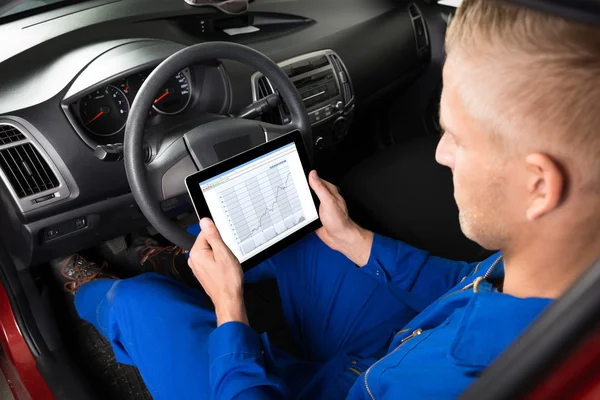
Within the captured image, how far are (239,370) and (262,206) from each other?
367mm

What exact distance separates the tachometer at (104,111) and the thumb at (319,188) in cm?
49

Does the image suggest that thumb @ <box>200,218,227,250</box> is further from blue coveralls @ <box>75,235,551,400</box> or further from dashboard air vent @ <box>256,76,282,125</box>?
dashboard air vent @ <box>256,76,282,125</box>

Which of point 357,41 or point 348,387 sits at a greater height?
point 357,41

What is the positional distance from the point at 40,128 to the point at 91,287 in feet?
1.36

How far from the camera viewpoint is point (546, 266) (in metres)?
0.64

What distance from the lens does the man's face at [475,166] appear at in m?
0.63

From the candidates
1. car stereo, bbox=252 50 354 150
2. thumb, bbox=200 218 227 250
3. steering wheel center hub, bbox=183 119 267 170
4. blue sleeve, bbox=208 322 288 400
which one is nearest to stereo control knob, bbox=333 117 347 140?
car stereo, bbox=252 50 354 150

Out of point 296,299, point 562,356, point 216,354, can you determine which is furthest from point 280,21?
point 562,356

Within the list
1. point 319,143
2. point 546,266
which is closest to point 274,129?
point 319,143

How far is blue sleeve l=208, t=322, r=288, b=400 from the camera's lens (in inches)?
33.4

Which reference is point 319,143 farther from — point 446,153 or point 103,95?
point 446,153

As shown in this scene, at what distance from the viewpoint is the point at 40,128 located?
3.83 ft

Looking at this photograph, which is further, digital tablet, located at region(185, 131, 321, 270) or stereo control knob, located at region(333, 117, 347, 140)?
stereo control knob, located at region(333, 117, 347, 140)

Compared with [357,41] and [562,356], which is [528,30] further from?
[357,41]
